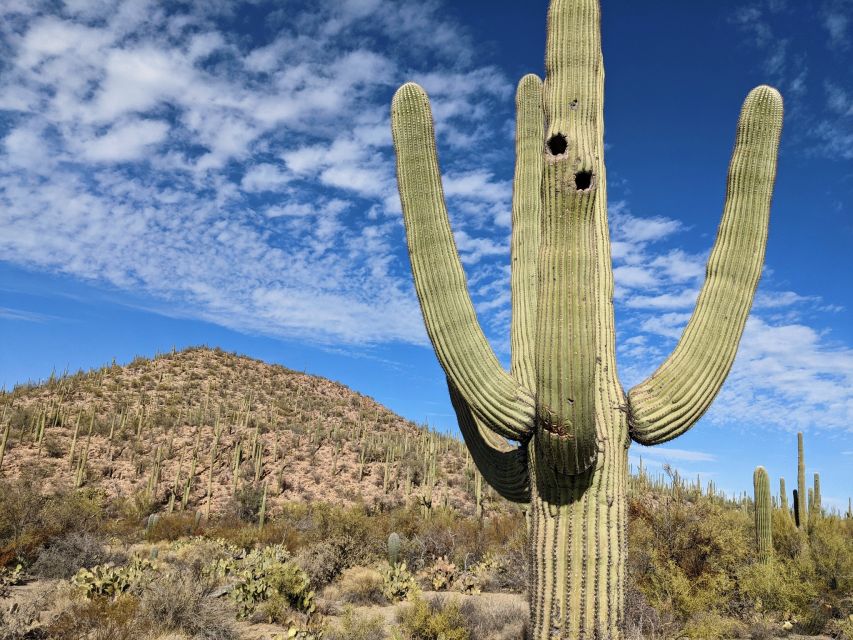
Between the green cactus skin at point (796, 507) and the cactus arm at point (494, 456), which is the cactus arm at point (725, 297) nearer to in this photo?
the cactus arm at point (494, 456)

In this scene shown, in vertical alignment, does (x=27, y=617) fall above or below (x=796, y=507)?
below

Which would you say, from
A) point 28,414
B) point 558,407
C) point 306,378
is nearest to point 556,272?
point 558,407

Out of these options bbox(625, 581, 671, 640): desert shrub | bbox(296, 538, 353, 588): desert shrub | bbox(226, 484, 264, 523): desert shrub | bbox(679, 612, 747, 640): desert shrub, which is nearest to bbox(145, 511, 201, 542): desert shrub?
bbox(226, 484, 264, 523): desert shrub

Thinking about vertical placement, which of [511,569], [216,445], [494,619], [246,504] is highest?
[216,445]

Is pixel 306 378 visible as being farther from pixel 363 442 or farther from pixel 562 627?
pixel 562 627

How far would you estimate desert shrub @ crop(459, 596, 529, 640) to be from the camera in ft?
26.3

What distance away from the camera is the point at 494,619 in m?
8.55

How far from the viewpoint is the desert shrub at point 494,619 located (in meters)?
8.02

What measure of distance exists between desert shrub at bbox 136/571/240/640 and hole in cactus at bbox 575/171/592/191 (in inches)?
272

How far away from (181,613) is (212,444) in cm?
2051

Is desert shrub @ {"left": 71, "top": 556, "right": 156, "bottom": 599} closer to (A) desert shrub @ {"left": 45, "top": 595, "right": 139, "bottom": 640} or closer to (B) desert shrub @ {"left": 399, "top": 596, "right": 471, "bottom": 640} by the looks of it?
(A) desert shrub @ {"left": 45, "top": 595, "right": 139, "bottom": 640}

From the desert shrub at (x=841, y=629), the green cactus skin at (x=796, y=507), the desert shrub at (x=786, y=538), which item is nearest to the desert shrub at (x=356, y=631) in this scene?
the desert shrub at (x=841, y=629)

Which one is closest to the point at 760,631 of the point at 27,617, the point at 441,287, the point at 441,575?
the point at 441,575

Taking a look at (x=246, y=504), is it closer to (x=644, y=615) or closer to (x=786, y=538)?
(x=644, y=615)
